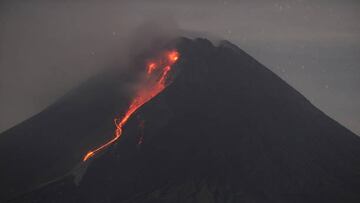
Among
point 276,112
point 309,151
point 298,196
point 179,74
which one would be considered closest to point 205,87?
point 179,74

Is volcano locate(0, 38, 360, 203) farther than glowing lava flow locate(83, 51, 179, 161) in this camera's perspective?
No

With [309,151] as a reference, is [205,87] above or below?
above

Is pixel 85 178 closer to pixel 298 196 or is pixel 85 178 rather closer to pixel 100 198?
pixel 100 198

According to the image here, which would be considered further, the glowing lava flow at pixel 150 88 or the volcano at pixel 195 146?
the glowing lava flow at pixel 150 88

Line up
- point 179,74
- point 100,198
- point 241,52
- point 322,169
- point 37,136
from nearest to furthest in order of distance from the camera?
point 100,198
point 322,169
point 37,136
point 179,74
point 241,52
